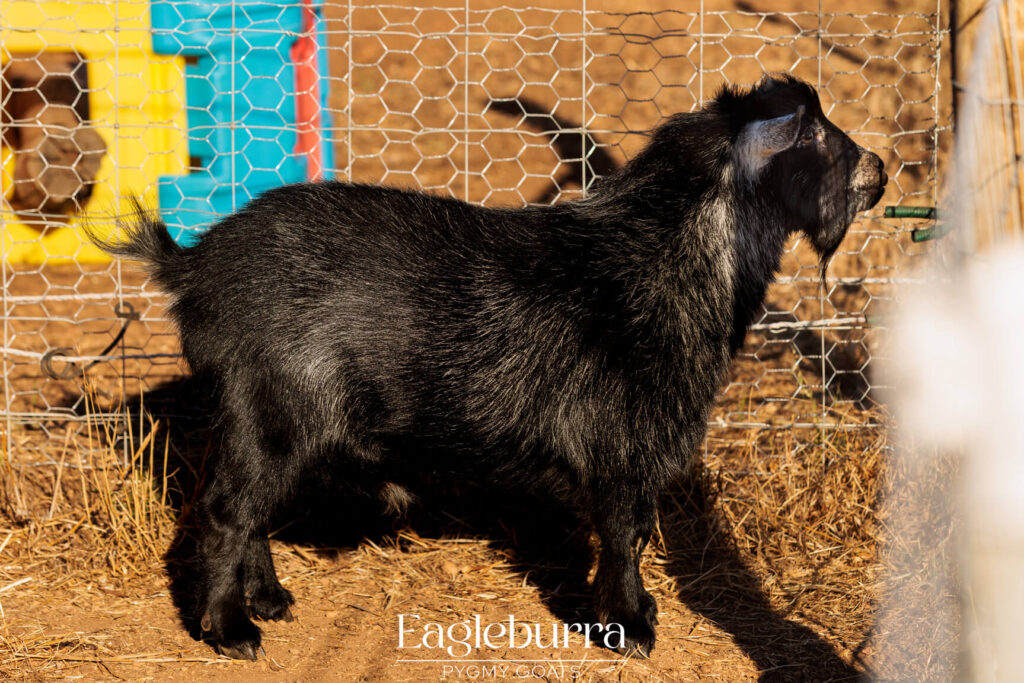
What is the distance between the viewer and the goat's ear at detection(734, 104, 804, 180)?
2604 mm

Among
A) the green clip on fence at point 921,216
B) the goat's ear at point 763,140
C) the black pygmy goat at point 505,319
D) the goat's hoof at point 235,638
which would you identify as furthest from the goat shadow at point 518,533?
the goat's ear at point 763,140

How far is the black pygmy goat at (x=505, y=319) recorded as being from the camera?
2.69m

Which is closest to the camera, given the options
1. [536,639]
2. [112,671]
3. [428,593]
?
[112,671]

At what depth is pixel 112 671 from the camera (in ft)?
8.75

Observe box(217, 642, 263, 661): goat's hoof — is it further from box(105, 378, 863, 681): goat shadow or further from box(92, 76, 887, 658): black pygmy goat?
box(105, 378, 863, 681): goat shadow

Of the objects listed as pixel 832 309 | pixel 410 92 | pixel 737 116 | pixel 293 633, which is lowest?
pixel 293 633

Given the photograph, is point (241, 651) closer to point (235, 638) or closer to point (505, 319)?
point (235, 638)

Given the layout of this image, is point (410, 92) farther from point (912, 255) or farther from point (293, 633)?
point (293, 633)

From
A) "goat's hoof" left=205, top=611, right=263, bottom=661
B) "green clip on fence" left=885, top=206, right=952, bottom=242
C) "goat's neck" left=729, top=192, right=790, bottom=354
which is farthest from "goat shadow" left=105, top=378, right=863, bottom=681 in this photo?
"green clip on fence" left=885, top=206, right=952, bottom=242

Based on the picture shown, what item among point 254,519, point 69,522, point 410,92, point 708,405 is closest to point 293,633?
point 254,519

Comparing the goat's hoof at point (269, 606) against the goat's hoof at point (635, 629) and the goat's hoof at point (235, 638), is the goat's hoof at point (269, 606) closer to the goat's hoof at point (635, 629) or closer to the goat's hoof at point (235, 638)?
the goat's hoof at point (235, 638)

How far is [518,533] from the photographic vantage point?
11.7 feet

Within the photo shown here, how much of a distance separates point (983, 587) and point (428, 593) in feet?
6.37

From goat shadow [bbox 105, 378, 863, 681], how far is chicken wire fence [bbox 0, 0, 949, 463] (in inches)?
12.9
